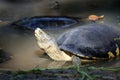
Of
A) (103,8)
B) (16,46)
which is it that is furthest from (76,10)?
(16,46)

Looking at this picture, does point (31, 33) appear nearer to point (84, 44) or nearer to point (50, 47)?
point (50, 47)

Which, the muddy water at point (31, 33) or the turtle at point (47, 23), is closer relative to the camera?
the muddy water at point (31, 33)

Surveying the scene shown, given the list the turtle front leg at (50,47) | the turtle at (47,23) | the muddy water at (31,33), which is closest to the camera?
the muddy water at (31,33)

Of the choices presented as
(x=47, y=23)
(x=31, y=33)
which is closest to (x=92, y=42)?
(x=31, y=33)

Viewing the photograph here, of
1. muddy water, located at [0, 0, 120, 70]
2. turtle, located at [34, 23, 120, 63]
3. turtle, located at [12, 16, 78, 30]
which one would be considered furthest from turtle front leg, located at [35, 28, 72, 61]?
turtle, located at [12, 16, 78, 30]

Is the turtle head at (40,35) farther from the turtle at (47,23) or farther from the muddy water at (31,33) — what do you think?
the turtle at (47,23)

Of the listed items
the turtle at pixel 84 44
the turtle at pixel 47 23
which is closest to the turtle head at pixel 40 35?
the turtle at pixel 84 44

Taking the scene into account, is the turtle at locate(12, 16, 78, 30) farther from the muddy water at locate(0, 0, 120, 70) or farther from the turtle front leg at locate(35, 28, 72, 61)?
the turtle front leg at locate(35, 28, 72, 61)
